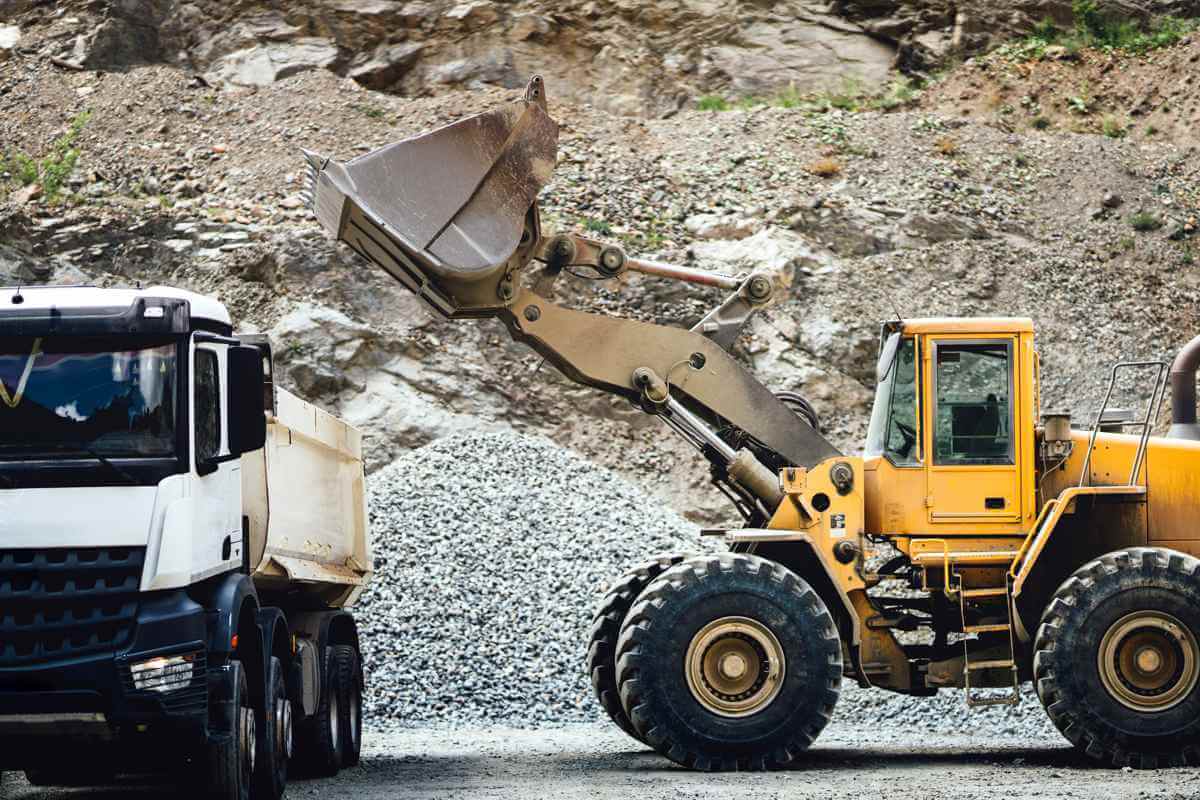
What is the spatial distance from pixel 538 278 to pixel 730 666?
3458mm

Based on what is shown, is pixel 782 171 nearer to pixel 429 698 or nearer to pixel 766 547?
pixel 429 698

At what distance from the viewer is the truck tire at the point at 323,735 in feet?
33.9

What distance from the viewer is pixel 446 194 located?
36.0 feet

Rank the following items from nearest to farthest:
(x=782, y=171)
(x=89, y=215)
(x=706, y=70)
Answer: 1. (x=89, y=215)
2. (x=782, y=171)
3. (x=706, y=70)

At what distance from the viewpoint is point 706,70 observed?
3316 centimetres

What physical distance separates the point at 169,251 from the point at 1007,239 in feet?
48.7

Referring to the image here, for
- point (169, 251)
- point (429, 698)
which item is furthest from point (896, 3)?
point (429, 698)

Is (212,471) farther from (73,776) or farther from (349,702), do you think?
(349,702)

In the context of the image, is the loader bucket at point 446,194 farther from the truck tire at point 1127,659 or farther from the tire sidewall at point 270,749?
the truck tire at point 1127,659

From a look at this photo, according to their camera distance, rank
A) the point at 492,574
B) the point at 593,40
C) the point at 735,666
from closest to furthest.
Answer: the point at 735,666 < the point at 492,574 < the point at 593,40

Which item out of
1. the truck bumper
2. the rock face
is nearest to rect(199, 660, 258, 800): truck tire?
the truck bumper

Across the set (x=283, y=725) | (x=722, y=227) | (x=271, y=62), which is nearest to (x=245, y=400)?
(x=283, y=725)

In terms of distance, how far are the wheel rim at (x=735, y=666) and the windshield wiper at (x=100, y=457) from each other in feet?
14.5

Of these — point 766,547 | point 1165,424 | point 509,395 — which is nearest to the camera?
point 766,547
